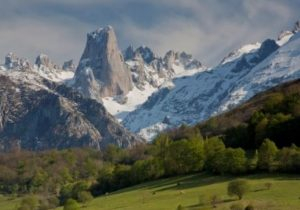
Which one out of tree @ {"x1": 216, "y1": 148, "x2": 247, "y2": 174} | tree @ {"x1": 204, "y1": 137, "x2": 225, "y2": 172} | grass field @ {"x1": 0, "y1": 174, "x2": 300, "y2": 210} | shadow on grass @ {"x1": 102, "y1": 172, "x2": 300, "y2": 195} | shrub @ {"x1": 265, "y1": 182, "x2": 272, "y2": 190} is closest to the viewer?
grass field @ {"x1": 0, "y1": 174, "x2": 300, "y2": 210}

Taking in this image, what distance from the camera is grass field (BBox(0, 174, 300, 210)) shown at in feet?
239

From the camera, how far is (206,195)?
8050cm

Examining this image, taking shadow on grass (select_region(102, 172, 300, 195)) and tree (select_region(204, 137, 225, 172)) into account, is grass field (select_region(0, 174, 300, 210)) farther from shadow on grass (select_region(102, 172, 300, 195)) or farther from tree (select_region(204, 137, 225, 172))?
tree (select_region(204, 137, 225, 172))

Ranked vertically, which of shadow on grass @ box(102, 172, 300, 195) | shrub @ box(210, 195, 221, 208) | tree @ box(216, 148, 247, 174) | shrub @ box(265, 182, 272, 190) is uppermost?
tree @ box(216, 148, 247, 174)

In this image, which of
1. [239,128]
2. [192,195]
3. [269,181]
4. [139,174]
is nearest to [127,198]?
[192,195]

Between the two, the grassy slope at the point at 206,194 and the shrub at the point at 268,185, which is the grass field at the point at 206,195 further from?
the shrub at the point at 268,185

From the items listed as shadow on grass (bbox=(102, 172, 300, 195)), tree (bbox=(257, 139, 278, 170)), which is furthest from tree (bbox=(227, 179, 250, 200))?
tree (bbox=(257, 139, 278, 170))

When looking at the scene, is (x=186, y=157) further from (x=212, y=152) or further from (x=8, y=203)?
(x=8, y=203)

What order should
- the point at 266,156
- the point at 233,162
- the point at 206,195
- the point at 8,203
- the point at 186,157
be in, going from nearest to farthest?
the point at 206,195 < the point at 266,156 < the point at 233,162 < the point at 186,157 < the point at 8,203

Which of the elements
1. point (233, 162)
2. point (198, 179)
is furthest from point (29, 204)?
point (233, 162)

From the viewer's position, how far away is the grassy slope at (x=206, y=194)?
72.9 meters

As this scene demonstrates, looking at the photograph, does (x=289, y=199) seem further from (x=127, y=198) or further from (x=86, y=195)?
(x=86, y=195)

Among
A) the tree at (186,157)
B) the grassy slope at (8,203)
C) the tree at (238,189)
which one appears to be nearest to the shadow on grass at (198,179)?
the tree at (186,157)

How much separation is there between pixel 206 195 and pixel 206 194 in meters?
2.97
